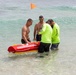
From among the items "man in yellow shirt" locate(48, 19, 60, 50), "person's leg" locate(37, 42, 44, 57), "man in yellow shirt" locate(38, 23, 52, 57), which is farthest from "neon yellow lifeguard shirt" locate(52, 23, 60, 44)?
"person's leg" locate(37, 42, 44, 57)

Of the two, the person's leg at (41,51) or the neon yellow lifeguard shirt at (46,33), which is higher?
the neon yellow lifeguard shirt at (46,33)

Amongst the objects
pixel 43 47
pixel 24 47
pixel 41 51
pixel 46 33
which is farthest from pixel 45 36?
pixel 24 47

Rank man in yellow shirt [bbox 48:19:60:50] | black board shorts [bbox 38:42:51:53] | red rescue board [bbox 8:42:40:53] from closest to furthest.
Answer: red rescue board [bbox 8:42:40:53] → black board shorts [bbox 38:42:51:53] → man in yellow shirt [bbox 48:19:60:50]

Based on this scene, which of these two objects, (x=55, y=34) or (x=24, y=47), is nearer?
(x=24, y=47)

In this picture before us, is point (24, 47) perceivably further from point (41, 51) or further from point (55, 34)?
point (55, 34)

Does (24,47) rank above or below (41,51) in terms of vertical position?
above

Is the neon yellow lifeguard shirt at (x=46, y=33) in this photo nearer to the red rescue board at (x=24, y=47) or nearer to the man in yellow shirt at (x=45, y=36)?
the man in yellow shirt at (x=45, y=36)

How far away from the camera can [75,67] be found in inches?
337

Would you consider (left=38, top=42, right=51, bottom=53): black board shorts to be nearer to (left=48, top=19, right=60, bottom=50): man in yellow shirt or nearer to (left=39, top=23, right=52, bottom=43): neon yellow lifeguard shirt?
(left=39, top=23, right=52, bottom=43): neon yellow lifeguard shirt

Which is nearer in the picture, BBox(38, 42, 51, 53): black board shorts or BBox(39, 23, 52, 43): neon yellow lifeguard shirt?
BBox(39, 23, 52, 43): neon yellow lifeguard shirt

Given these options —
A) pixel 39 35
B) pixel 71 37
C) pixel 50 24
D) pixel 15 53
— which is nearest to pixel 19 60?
pixel 15 53

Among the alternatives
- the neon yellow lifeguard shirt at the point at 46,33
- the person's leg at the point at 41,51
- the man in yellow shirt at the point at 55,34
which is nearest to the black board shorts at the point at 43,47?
the person's leg at the point at 41,51

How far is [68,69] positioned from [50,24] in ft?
8.02

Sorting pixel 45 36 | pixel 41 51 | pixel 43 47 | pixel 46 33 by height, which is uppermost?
pixel 46 33
